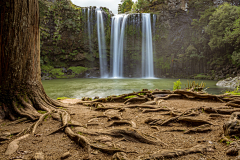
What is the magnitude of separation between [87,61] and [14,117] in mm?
27306

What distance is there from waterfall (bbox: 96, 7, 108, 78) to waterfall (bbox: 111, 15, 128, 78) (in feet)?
5.99

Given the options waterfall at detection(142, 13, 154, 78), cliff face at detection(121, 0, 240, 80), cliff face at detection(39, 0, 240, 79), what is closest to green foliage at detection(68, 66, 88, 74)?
cliff face at detection(39, 0, 240, 79)

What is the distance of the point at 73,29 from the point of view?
91.6 feet

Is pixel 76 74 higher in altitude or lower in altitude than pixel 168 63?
lower

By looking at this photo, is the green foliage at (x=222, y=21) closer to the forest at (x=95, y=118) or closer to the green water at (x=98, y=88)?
the green water at (x=98, y=88)

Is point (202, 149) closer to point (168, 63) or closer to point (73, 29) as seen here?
point (168, 63)

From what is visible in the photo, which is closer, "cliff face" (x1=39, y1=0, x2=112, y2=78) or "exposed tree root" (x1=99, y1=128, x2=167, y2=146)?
"exposed tree root" (x1=99, y1=128, x2=167, y2=146)

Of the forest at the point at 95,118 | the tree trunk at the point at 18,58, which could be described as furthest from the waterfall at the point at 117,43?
the tree trunk at the point at 18,58

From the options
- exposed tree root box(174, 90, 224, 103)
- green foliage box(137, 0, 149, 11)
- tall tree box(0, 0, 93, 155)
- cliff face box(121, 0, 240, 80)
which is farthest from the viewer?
green foliage box(137, 0, 149, 11)

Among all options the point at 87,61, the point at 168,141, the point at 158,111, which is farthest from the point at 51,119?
the point at 87,61

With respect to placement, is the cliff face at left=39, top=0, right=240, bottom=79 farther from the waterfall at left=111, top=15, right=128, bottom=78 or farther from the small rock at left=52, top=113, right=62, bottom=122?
the small rock at left=52, top=113, right=62, bottom=122

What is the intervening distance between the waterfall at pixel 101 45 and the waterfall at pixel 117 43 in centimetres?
183

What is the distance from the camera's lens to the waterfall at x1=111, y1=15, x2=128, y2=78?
28.1m

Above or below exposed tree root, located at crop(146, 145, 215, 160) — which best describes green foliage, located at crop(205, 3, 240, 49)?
above
